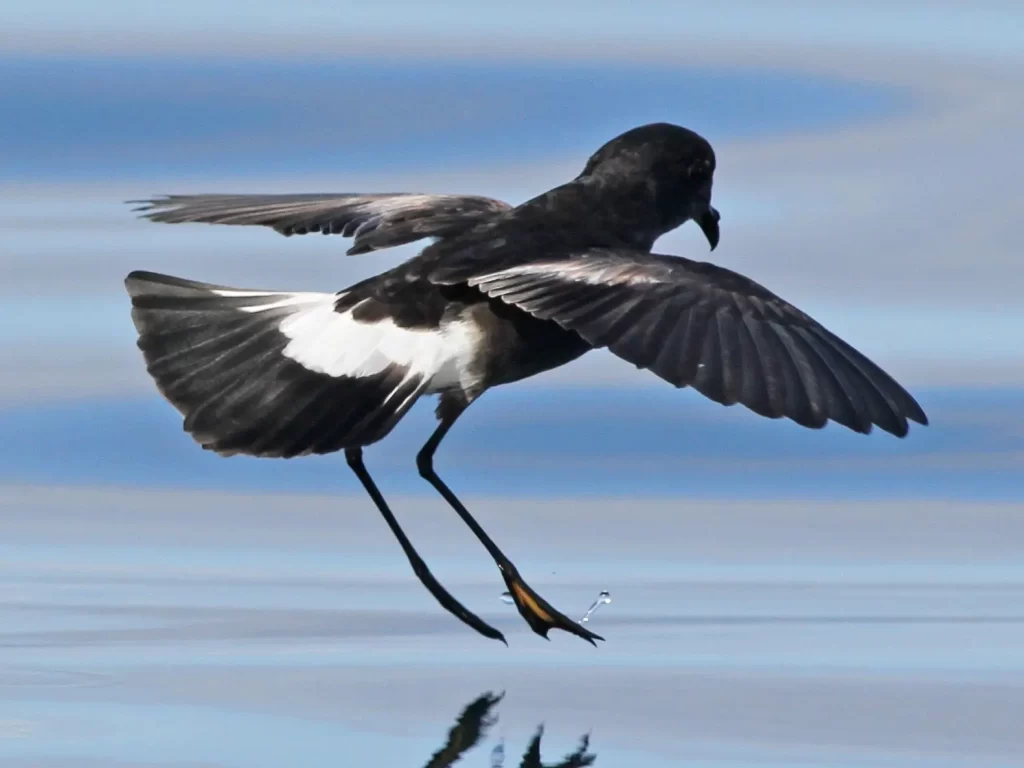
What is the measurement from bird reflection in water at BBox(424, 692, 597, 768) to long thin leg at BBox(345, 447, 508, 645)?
0.53 meters

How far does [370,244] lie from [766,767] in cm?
159

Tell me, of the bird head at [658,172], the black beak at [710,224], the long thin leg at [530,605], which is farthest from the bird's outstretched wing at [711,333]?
the black beak at [710,224]

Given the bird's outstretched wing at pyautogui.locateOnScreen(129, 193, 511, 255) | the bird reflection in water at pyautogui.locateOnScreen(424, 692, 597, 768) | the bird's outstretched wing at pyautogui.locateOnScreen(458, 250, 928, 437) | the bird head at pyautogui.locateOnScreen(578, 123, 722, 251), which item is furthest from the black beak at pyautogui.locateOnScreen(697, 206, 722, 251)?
the bird reflection in water at pyautogui.locateOnScreen(424, 692, 597, 768)

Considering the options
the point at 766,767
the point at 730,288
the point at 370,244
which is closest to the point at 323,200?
the point at 370,244

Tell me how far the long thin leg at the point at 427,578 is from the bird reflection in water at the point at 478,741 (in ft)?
1.74

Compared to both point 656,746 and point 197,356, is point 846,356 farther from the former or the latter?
point 197,356

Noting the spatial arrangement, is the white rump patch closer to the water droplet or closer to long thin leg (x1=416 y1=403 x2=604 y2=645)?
long thin leg (x1=416 y1=403 x2=604 y2=645)

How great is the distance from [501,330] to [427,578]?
483 millimetres

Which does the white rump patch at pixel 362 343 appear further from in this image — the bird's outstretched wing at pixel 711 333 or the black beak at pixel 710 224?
the black beak at pixel 710 224

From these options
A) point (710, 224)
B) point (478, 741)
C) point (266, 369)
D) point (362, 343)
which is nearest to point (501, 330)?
point (362, 343)

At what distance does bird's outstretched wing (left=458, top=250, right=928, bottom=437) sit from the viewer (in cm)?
377

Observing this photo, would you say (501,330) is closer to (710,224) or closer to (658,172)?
(658,172)

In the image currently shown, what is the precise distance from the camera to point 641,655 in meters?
4.21

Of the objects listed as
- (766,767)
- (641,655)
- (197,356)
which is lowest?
(766,767)
